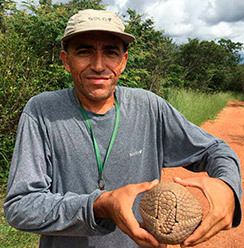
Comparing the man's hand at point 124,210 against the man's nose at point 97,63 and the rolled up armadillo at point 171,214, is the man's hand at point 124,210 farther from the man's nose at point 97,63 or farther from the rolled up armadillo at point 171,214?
the man's nose at point 97,63

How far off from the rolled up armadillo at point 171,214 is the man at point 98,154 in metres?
0.07

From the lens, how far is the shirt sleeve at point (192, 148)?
145 centimetres

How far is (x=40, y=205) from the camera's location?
113cm

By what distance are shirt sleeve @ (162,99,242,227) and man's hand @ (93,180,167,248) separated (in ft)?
1.92

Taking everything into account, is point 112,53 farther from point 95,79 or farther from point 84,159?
point 84,159

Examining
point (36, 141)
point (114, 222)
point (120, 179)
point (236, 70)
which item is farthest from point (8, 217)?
point (236, 70)

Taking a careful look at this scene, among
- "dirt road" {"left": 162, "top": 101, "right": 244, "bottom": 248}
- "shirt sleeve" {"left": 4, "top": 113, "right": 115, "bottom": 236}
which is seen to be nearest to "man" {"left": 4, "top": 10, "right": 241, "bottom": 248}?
"shirt sleeve" {"left": 4, "top": 113, "right": 115, "bottom": 236}

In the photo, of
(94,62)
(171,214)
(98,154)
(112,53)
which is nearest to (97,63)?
(94,62)

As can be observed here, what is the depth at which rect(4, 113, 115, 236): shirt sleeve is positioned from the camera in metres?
1.09

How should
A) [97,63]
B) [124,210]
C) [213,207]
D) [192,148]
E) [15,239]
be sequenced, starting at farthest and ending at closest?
[15,239] < [192,148] < [97,63] < [213,207] < [124,210]

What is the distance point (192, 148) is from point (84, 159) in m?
0.76

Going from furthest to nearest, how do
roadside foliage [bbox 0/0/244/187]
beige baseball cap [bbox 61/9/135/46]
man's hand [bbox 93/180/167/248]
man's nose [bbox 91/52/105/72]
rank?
1. roadside foliage [bbox 0/0/244/187]
2. man's nose [bbox 91/52/105/72]
3. beige baseball cap [bbox 61/9/135/46]
4. man's hand [bbox 93/180/167/248]

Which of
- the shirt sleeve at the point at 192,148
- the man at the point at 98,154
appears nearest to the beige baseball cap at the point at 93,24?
the man at the point at 98,154

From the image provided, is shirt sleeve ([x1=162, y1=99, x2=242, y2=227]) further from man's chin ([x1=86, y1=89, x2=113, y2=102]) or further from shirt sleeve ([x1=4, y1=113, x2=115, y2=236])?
shirt sleeve ([x1=4, y1=113, x2=115, y2=236])
